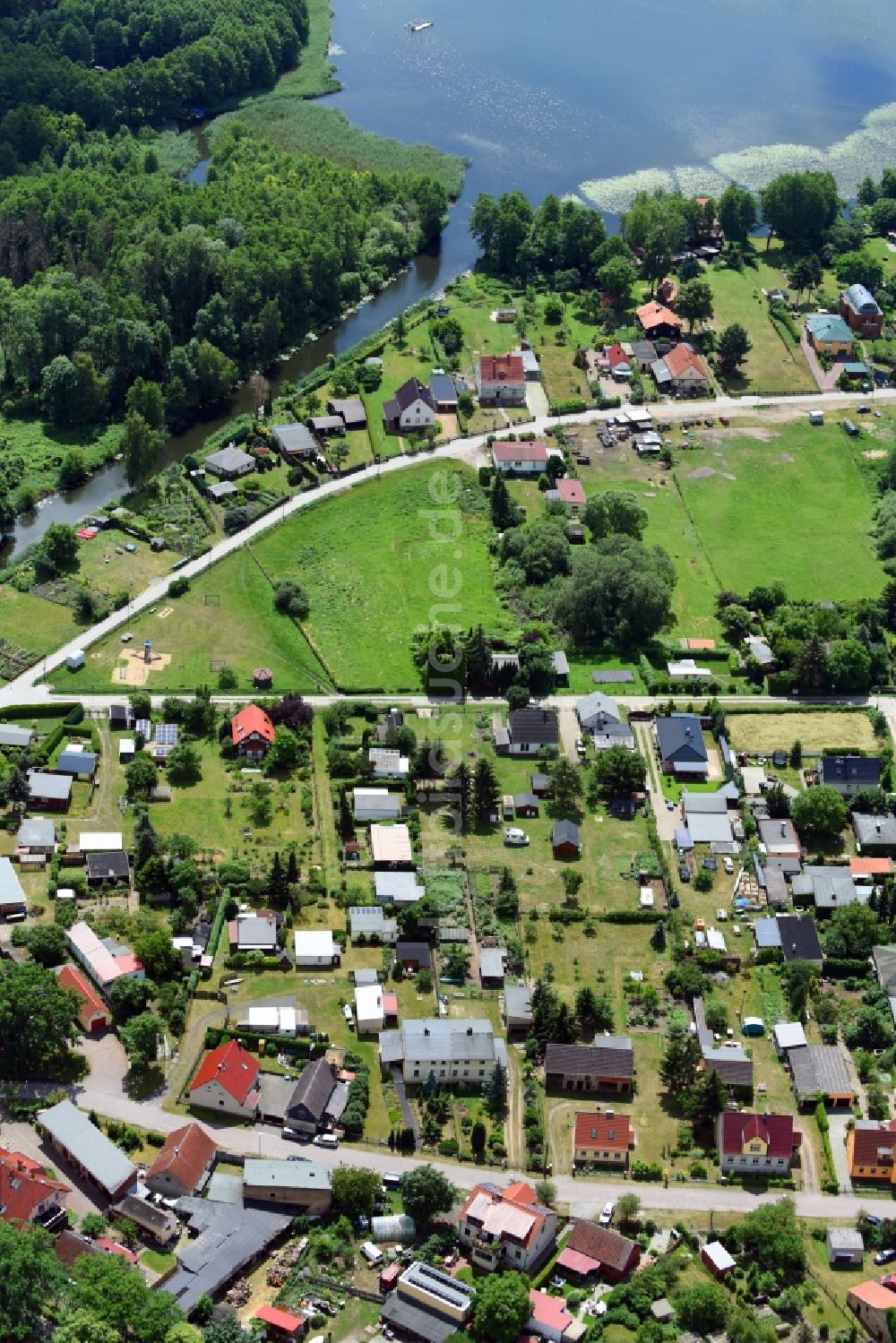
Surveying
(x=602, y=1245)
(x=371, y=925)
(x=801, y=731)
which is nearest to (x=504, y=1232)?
(x=602, y=1245)

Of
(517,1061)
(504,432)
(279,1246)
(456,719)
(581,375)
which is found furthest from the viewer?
(581,375)

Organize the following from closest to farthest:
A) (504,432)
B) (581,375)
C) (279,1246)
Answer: (279,1246), (504,432), (581,375)

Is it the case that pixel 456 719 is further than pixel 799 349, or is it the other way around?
pixel 799 349

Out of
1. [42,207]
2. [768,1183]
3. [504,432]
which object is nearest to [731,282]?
[504,432]

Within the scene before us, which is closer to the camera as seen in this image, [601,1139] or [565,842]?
[601,1139]

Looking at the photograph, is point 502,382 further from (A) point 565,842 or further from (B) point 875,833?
(B) point 875,833

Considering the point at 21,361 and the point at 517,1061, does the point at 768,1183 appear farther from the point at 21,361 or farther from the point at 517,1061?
the point at 21,361
